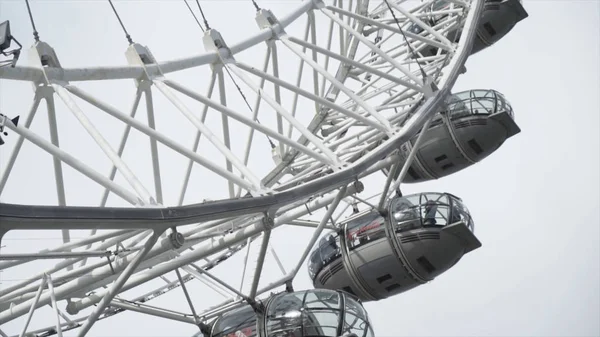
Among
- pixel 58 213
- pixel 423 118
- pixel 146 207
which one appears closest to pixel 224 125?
pixel 423 118

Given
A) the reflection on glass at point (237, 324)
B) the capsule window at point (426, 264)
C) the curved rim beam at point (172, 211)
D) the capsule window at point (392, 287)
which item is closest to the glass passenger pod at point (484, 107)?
the capsule window at point (426, 264)

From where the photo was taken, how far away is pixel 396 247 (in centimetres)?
3491

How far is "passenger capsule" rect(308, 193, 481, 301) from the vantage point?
1374 inches

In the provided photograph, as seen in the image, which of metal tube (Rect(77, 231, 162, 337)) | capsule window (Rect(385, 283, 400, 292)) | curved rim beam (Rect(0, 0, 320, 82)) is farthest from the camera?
capsule window (Rect(385, 283, 400, 292))

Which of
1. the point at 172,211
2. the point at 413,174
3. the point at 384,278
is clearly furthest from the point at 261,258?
the point at 413,174

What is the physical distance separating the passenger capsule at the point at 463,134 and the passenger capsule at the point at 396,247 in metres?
4.32

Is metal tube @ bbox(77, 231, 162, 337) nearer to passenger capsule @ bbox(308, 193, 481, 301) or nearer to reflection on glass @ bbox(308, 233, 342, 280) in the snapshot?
passenger capsule @ bbox(308, 193, 481, 301)

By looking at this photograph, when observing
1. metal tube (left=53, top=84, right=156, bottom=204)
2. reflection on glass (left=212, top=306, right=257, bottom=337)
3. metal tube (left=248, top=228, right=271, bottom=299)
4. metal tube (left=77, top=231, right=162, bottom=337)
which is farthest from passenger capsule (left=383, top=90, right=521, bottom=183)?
metal tube (left=77, top=231, right=162, bottom=337)

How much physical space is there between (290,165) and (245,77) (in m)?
6.67

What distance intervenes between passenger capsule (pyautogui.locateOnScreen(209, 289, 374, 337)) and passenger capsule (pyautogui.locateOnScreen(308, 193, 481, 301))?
4.70m

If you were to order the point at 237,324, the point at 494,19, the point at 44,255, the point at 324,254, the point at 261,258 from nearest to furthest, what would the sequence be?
the point at 44,255, the point at 261,258, the point at 237,324, the point at 324,254, the point at 494,19

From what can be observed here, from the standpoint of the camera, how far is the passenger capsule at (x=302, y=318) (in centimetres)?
2891

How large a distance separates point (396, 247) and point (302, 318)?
21.8 feet

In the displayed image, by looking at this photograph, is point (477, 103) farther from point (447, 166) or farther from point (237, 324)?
point (237, 324)
